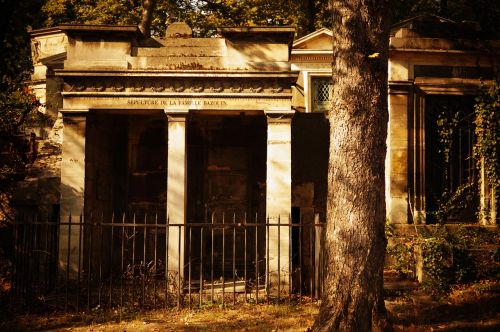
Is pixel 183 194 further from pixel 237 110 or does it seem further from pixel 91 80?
pixel 91 80

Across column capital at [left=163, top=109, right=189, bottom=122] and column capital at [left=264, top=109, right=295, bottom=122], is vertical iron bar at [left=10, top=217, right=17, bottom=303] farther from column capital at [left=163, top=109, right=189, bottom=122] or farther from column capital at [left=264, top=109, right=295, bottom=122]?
column capital at [left=264, top=109, right=295, bottom=122]

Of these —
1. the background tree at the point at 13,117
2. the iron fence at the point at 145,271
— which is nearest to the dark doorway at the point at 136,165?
the iron fence at the point at 145,271

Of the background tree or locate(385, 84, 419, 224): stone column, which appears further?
locate(385, 84, 419, 224): stone column

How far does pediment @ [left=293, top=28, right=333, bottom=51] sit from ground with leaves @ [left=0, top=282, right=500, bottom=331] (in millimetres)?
9846

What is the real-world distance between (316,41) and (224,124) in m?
5.82

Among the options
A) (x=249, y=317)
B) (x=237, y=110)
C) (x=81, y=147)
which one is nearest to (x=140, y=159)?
(x=81, y=147)

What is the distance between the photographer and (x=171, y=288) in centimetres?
913

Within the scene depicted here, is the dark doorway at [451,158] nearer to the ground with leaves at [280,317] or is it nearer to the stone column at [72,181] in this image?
the ground with leaves at [280,317]

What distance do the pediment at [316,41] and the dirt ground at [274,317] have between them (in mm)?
9893

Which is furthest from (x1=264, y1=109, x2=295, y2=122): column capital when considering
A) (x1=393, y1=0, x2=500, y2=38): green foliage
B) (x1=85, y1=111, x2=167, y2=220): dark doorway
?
(x1=393, y1=0, x2=500, y2=38): green foliage

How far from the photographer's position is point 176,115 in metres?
9.79

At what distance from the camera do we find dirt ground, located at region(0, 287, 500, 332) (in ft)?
23.6

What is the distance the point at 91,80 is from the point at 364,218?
20.8 feet

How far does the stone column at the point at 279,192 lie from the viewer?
932 cm
